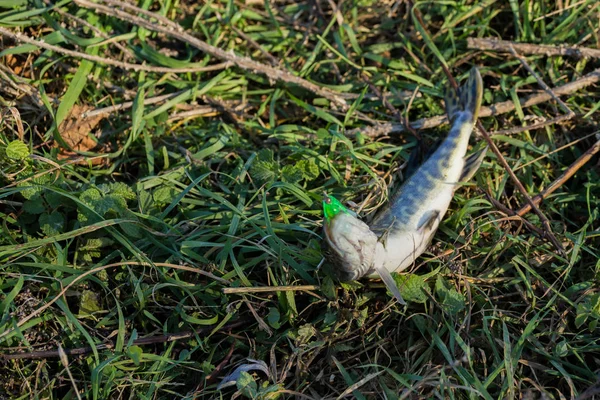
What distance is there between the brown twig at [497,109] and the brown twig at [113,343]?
142 cm

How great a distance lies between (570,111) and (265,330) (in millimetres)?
2233

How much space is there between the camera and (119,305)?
9.52 feet

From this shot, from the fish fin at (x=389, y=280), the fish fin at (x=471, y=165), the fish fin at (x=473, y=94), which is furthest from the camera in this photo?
the fish fin at (x=473, y=94)

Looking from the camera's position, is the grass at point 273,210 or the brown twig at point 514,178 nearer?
the grass at point 273,210

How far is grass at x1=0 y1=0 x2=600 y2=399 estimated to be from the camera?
2803 millimetres

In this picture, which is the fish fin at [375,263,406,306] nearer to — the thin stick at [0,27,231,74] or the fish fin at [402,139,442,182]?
the fish fin at [402,139,442,182]

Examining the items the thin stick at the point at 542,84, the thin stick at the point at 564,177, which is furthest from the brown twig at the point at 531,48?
the thin stick at the point at 564,177

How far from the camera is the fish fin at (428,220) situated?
10.1 feet

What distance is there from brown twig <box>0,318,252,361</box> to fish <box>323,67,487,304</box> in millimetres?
611

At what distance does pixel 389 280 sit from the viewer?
2.78m

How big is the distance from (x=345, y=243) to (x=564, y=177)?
1.57 metres

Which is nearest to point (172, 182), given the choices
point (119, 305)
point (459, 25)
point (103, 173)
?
point (103, 173)

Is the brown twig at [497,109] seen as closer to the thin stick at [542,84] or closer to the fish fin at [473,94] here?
the thin stick at [542,84]

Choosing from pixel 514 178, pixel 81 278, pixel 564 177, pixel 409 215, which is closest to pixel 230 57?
pixel 409 215
